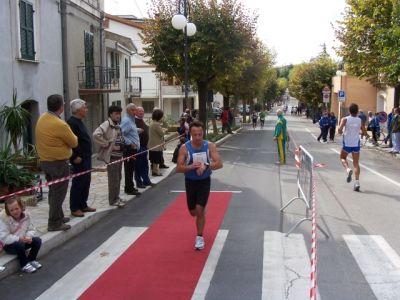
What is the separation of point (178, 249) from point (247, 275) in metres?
1.38

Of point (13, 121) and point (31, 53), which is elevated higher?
point (31, 53)

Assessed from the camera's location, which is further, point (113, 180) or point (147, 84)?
point (147, 84)

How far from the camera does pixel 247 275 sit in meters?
5.84

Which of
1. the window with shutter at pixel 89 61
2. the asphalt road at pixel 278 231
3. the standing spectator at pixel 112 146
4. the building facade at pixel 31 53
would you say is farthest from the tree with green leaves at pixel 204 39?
the standing spectator at pixel 112 146

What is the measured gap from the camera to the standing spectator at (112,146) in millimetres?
9078

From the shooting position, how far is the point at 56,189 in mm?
7148

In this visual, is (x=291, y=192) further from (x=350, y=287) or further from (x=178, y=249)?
(x=350, y=287)

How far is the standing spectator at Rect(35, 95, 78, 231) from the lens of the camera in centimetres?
712

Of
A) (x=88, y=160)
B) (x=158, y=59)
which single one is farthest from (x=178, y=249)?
(x=158, y=59)

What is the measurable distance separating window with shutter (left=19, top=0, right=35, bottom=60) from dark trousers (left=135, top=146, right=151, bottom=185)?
4.24m

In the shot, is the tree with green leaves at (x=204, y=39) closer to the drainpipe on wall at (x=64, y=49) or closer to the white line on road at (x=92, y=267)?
the drainpipe on wall at (x=64, y=49)

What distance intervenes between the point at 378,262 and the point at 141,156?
637cm

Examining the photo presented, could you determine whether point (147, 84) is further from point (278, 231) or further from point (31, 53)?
point (278, 231)

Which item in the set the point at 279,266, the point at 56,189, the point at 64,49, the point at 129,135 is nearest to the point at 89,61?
the point at 64,49
